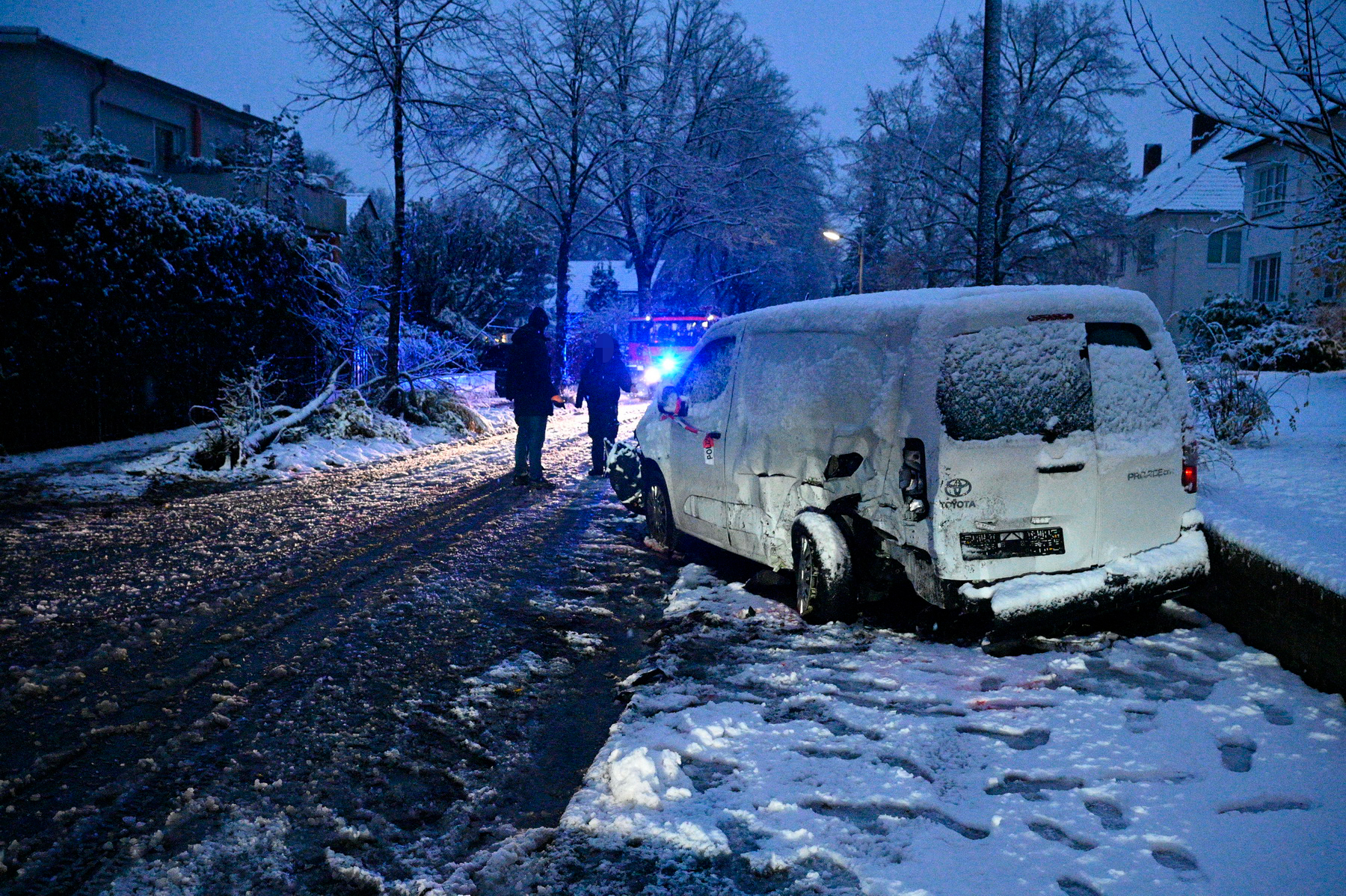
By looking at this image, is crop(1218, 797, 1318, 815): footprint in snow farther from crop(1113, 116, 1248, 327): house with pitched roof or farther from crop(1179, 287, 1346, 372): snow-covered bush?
crop(1113, 116, 1248, 327): house with pitched roof

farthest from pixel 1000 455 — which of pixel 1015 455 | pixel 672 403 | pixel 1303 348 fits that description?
pixel 1303 348

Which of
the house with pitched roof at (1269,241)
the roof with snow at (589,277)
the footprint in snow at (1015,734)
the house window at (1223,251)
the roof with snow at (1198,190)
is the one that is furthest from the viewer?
the roof with snow at (589,277)

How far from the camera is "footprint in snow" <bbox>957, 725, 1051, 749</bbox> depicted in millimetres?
3961

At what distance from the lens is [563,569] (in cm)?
742

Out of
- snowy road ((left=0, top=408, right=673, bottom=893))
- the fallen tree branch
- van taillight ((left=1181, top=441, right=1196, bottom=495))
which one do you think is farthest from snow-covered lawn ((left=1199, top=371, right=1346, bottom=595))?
the fallen tree branch

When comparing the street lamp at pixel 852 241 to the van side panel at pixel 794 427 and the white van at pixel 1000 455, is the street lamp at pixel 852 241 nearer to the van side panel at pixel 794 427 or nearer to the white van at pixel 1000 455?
Result: the van side panel at pixel 794 427

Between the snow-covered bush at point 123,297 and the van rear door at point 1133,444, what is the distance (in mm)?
11550

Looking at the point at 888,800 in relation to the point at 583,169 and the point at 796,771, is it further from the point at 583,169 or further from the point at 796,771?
the point at 583,169

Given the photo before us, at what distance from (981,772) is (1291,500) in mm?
4348

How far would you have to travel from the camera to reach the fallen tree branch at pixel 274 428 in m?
12.3

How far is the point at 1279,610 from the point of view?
4984mm

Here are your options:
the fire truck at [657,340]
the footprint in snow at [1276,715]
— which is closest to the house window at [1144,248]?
the fire truck at [657,340]

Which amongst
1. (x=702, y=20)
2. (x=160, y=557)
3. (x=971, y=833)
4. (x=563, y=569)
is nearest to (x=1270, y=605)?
(x=971, y=833)

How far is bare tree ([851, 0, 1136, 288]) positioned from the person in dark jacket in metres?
20.3
